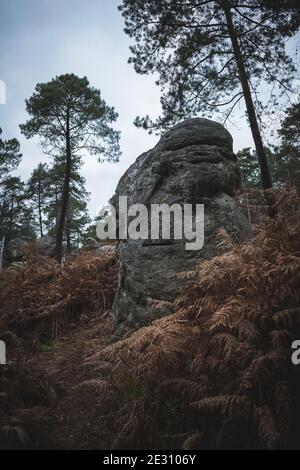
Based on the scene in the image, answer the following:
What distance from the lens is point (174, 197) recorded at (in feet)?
20.8

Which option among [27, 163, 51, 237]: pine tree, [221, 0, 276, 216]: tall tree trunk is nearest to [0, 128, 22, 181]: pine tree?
[27, 163, 51, 237]: pine tree

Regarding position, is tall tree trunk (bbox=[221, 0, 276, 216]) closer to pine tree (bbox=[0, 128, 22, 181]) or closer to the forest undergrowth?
the forest undergrowth

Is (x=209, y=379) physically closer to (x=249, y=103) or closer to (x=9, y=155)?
(x=249, y=103)

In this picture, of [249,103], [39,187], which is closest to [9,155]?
[39,187]

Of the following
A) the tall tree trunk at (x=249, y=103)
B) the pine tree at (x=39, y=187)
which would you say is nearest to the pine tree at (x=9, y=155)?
the pine tree at (x=39, y=187)

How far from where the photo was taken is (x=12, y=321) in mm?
6922

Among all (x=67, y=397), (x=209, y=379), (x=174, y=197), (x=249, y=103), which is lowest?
(x=67, y=397)

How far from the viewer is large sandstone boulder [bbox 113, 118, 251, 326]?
18.4 ft

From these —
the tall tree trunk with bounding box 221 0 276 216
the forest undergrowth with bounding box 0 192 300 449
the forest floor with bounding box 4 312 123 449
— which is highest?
the tall tree trunk with bounding box 221 0 276 216

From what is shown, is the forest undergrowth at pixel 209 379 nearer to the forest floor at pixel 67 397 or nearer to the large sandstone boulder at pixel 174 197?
the forest floor at pixel 67 397

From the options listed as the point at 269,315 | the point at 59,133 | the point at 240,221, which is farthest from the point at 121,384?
the point at 59,133

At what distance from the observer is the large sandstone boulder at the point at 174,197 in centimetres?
561

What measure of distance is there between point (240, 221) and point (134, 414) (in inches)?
152
